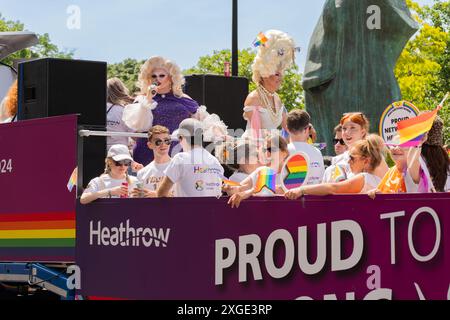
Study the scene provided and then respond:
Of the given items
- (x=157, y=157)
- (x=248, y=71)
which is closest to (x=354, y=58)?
(x=157, y=157)

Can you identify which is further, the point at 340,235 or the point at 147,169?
the point at 147,169

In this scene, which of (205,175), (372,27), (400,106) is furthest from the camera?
(372,27)

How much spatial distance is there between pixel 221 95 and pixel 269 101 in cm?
190

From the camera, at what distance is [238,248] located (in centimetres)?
617

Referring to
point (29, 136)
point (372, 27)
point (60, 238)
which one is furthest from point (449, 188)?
point (372, 27)

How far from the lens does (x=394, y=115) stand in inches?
307

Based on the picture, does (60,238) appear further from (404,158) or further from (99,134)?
(404,158)

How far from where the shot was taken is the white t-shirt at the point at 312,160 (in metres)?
7.26

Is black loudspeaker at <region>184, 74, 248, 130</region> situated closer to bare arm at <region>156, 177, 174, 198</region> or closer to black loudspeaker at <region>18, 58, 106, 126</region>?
black loudspeaker at <region>18, 58, 106, 126</region>

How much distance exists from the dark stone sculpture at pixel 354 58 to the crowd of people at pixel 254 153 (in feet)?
42.4

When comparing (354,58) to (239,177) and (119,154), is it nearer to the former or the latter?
(119,154)

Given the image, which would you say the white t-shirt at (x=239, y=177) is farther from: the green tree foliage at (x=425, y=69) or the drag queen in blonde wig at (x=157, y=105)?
the green tree foliage at (x=425, y=69)

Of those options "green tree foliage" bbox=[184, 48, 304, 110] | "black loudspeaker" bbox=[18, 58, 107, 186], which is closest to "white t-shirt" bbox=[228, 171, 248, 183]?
"black loudspeaker" bbox=[18, 58, 107, 186]

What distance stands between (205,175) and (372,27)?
16.0m
